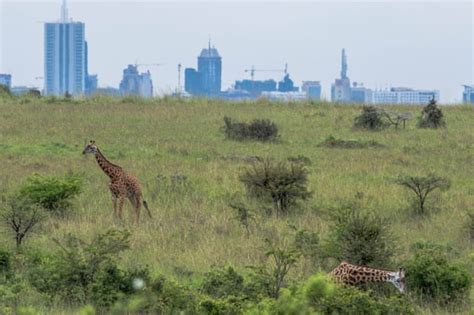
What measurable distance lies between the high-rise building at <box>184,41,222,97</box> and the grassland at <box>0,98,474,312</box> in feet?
305

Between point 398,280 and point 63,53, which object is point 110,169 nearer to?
point 398,280

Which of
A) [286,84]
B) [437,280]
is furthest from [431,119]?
[286,84]

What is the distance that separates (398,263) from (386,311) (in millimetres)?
2171

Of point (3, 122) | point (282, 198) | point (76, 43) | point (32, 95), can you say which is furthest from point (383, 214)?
point (76, 43)

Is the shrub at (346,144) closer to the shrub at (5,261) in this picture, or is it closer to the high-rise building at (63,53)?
the shrub at (5,261)

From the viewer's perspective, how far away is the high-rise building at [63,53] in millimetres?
157125

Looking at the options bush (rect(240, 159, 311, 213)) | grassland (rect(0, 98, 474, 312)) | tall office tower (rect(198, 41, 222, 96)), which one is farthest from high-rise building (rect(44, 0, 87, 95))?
bush (rect(240, 159, 311, 213))

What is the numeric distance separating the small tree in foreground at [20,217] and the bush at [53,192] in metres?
2.20

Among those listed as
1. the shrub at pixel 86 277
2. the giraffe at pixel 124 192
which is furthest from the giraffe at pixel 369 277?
the giraffe at pixel 124 192

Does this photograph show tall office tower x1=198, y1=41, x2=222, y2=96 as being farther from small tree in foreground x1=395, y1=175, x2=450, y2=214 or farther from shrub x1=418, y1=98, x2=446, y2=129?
small tree in foreground x1=395, y1=175, x2=450, y2=214

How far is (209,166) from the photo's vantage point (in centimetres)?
1819

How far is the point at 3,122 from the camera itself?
27219 millimetres

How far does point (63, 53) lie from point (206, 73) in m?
36.4

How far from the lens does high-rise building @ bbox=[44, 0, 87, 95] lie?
516 feet
